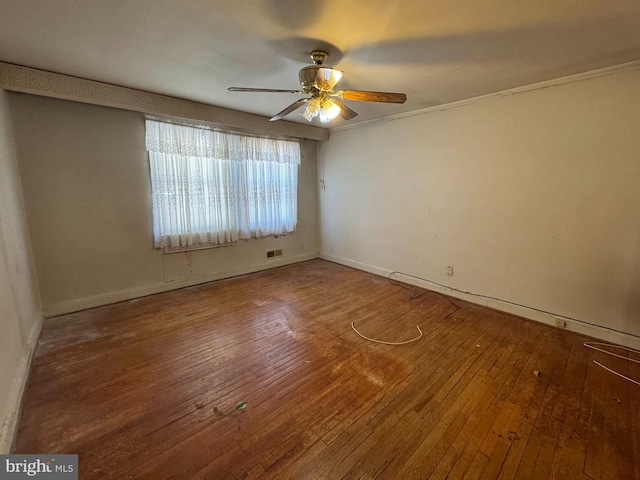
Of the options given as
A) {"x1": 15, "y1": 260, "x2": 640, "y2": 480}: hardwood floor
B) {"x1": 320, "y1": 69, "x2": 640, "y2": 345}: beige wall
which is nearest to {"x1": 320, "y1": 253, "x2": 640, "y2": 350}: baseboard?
{"x1": 320, "y1": 69, "x2": 640, "y2": 345}: beige wall

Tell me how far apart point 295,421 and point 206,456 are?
50cm

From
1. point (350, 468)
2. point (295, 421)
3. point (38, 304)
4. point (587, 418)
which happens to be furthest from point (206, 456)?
point (38, 304)

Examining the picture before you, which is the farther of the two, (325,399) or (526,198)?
(526,198)

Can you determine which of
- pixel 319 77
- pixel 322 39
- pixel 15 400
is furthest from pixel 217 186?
pixel 15 400

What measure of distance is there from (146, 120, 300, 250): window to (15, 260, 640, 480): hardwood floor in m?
1.30

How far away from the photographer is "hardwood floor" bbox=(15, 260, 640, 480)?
4.62 feet

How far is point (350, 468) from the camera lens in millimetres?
1370

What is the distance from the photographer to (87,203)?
9.93ft

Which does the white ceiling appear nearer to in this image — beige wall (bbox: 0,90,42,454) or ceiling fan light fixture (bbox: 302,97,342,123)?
ceiling fan light fixture (bbox: 302,97,342,123)

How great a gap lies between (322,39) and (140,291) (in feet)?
11.4

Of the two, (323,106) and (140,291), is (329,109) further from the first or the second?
→ (140,291)

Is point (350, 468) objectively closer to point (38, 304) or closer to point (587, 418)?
point (587, 418)

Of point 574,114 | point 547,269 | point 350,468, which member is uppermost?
point 574,114

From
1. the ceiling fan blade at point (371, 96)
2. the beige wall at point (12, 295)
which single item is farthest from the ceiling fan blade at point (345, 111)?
the beige wall at point (12, 295)
